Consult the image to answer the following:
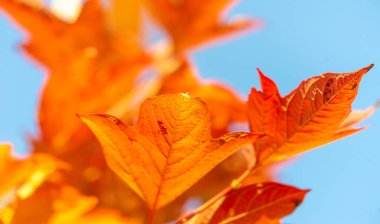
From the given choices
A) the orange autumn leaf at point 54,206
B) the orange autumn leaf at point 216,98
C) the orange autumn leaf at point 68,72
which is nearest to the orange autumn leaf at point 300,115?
the orange autumn leaf at point 54,206

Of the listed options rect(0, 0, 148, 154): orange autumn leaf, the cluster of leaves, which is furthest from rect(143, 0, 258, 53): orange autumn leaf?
rect(0, 0, 148, 154): orange autumn leaf

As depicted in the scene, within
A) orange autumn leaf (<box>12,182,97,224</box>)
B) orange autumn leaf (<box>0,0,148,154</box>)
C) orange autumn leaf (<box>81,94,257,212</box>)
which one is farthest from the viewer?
orange autumn leaf (<box>0,0,148,154</box>)

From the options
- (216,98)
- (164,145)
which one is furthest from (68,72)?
(164,145)

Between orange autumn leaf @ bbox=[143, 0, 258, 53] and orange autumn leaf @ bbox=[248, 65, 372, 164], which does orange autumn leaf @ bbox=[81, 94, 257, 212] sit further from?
orange autumn leaf @ bbox=[143, 0, 258, 53]

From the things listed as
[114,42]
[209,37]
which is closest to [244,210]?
[209,37]

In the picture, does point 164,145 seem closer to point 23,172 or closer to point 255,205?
point 255,205

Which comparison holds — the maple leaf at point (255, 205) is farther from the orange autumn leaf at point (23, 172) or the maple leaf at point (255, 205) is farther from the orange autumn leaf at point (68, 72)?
the orange autumn leaf at point (68, 72)

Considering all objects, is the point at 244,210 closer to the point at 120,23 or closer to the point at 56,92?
the point at 56,92

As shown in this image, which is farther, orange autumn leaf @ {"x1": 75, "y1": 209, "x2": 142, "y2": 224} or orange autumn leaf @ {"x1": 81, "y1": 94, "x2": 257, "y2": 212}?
orange autumn leaf @ {"x1": 75, "y1": 209, "x2": 142, "y2": 224}
